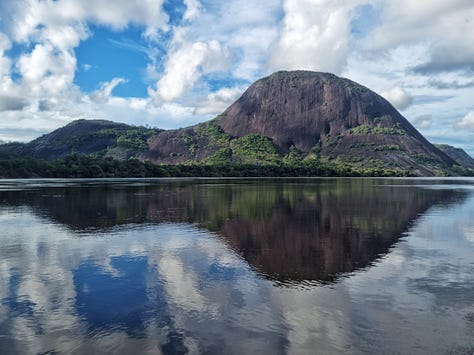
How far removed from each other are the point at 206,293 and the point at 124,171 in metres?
179

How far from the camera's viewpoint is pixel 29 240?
30984 mm

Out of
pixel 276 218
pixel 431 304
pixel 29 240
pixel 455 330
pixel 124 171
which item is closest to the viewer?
pixel 455 330

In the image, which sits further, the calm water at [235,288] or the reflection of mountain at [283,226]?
the reflection of mountain at [283,226]

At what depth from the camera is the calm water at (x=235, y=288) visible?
44.3 ft

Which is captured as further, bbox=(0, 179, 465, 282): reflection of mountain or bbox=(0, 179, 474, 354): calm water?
bbox=(0, 179, 465, 282): reflection of mountain

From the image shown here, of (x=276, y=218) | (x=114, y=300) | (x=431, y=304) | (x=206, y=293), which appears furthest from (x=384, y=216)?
(x=114, y=300)

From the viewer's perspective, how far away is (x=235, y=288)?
19078mm

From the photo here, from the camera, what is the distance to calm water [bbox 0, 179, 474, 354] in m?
13.5

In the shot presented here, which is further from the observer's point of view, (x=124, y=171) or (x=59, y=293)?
(x=124, y=171)

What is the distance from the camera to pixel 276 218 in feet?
144

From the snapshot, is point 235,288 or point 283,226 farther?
point 283,226

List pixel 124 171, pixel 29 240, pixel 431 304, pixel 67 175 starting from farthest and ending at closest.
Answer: pixel 124 171, pixel 67 175, pixel 29 240, pixel 431 304

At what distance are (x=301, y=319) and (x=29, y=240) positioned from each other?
78.9 feet

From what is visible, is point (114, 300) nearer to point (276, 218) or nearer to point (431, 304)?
point (431, 304)
